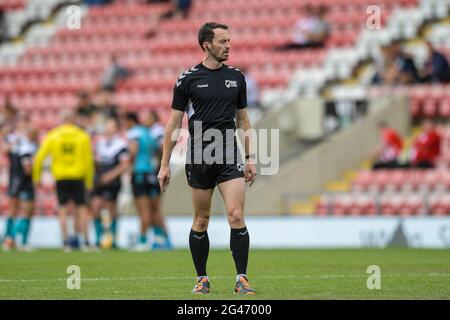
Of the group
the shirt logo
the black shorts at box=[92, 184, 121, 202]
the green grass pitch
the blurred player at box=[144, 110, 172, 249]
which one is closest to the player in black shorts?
the black shorts at box=[92, 184, 121, 202]

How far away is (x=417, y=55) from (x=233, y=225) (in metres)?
15.4

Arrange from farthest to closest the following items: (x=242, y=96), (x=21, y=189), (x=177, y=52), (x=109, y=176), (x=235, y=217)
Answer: (x=177, y=52) → (x=21, y=189) → (x=109, y=176) → (x=242, y=96) → (x=235, y=217)

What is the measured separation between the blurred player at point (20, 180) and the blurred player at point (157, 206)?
2225 millimetres

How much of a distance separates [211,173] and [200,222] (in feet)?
1.56

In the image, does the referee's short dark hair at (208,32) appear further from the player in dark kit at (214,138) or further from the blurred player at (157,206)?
the blurred player at (157,206)

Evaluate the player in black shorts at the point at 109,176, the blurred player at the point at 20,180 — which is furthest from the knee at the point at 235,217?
the blurred player at the point at 20,180

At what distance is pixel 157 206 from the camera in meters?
19.5

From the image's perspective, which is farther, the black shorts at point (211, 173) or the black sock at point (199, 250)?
the black sock at point (199, 250)

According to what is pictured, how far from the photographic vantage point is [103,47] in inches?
1189

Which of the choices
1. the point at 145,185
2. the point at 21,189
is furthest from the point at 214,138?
the point at 21,189

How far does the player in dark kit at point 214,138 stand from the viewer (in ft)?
33.6

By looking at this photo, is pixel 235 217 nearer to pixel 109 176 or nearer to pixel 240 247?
pixel 240 247
